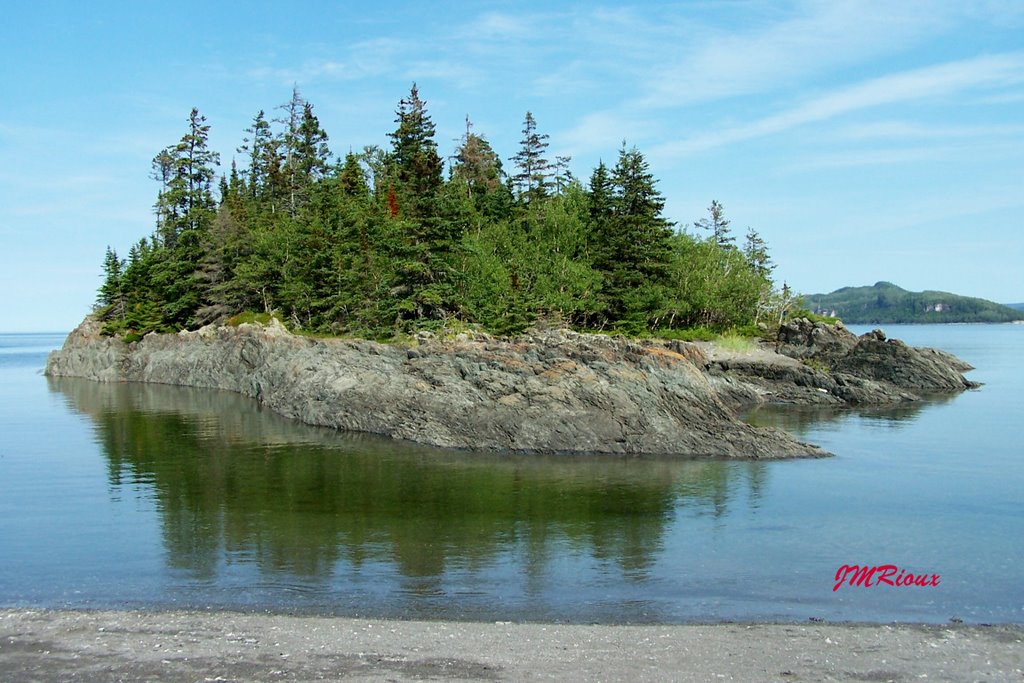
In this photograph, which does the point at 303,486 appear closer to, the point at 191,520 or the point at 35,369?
the point at 191,520

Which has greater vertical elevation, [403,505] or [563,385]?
[563,385]

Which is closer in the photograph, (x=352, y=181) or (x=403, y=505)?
(x=403, y=505)

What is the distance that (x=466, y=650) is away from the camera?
15094 mm

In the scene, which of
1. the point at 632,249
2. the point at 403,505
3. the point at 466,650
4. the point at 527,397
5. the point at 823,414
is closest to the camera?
the point at 466,650

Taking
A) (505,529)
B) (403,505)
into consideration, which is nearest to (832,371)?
(403,505)

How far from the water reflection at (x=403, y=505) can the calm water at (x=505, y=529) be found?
0.11 m

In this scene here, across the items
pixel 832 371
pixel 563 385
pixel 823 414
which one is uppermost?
pixel 563 385

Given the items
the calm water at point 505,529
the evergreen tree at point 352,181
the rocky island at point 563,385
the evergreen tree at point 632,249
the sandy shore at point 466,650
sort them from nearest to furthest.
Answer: the sandy shore at point 466,650
the calm water at point 505,529
the rocky island at point 563,385
the evergreen tree at point 632,249
the evergreen tree at point 352,181

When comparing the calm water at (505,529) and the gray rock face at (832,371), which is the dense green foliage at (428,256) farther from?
the calm water at (505,529)

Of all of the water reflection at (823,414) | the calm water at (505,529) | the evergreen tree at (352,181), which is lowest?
the calm water at (505,529)

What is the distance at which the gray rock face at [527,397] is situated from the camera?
37812 mm
